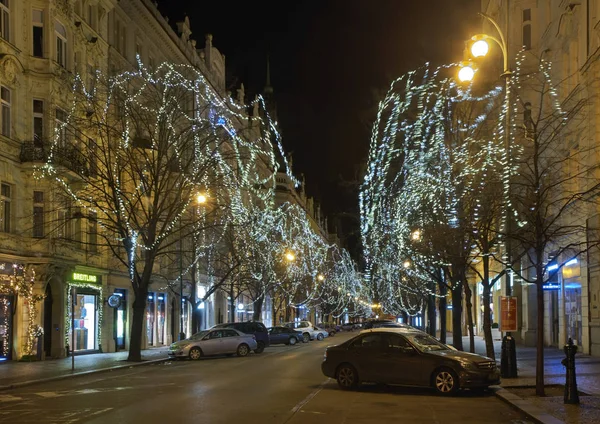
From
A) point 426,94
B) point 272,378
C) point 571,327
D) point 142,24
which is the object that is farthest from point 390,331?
point 142,24

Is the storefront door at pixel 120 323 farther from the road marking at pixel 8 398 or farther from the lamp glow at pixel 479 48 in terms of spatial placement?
the lamp glow at pixel 479 48

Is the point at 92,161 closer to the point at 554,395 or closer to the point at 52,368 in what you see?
the point at 52,368

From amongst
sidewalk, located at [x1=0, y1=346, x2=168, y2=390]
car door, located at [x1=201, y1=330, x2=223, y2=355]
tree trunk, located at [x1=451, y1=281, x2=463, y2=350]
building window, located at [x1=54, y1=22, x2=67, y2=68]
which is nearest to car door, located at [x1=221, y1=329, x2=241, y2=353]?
car door, located at [x1=201, y1=330, x2=223, y2=355]

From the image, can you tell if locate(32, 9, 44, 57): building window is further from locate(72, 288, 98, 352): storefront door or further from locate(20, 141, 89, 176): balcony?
locate(72, 288, 98, 352): storefront door

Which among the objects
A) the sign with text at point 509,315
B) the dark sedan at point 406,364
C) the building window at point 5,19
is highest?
the building window at point 5,19

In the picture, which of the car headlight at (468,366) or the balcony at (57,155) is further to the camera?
the balcony at (57,155)

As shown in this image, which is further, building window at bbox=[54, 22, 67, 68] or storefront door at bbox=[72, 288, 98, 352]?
storefront door at bbox=[72, 288, 98, 352]

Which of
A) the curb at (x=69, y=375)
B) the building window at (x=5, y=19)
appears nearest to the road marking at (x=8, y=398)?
the curb at (x=69, y=375)

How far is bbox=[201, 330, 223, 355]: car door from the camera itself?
3311 centimetres

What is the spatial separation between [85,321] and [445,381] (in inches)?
904

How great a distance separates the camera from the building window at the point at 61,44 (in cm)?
3231

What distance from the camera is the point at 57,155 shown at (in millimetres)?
30328

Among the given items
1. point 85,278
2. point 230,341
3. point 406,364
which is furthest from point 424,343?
point 85,278

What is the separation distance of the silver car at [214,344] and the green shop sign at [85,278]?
5090 mm
